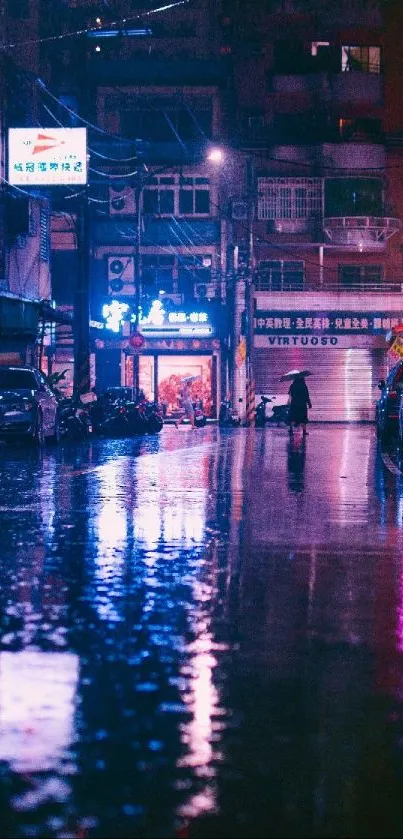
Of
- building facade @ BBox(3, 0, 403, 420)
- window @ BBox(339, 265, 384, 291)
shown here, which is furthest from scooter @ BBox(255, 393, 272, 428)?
window @ BBox(339, 265, 384, 291)

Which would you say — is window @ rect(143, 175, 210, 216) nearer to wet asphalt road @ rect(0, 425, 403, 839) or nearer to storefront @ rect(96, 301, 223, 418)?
storefront @ rect(96, 301, 223, 418)

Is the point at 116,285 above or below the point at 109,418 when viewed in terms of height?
above

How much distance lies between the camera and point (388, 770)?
16.9ft

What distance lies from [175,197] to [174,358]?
25.2ft

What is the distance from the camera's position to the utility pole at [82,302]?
41.0 meters

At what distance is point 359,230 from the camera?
64.1m

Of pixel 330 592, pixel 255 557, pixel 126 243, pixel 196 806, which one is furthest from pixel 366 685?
pixel 126 243

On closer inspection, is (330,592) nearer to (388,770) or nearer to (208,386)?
(388,770)

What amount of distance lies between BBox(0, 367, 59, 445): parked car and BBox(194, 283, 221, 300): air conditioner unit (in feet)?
107

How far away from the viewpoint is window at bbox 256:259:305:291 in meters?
67.1

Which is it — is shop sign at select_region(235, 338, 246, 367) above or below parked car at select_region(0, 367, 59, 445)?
above

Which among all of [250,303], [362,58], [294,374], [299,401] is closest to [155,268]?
[250,303]

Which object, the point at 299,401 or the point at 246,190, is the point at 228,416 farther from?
the point at 299,401

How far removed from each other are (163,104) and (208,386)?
43.7 feet
